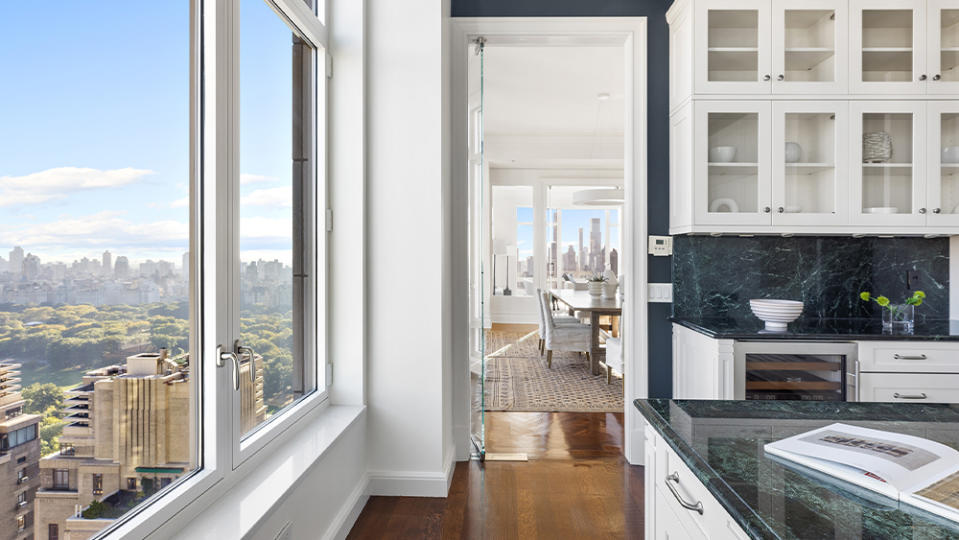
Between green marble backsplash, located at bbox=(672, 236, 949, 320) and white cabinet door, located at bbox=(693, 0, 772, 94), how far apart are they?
86 cm

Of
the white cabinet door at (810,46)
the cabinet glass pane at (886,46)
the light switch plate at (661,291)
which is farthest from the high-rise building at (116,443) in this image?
the cabinet glass pane at (886,46)

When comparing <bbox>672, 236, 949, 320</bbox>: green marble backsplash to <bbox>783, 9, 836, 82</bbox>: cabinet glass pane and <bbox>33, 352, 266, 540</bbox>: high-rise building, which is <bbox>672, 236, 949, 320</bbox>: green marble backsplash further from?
<bbox>33, 352, 266, 540</bbox>: high-rise building

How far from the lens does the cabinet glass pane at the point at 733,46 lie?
2.79 metres

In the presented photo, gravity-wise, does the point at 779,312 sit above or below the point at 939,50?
below

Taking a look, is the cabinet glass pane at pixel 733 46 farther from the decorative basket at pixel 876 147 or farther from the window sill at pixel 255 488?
the window sill at pixel 255 488

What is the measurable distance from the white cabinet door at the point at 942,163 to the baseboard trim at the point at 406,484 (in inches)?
113

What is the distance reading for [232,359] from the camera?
1572 millimetres

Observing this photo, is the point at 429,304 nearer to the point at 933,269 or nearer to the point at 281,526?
→ the point at 281,526

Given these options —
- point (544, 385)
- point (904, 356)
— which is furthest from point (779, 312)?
point (544, 385)

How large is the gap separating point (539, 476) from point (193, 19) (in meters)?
2.60

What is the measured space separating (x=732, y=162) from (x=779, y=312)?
0.81 meters

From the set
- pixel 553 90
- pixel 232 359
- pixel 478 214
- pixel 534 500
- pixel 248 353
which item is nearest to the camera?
pixel 232 359

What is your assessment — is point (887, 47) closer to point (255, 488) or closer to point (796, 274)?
point (796, 274)

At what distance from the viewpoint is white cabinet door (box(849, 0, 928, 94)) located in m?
2.76
